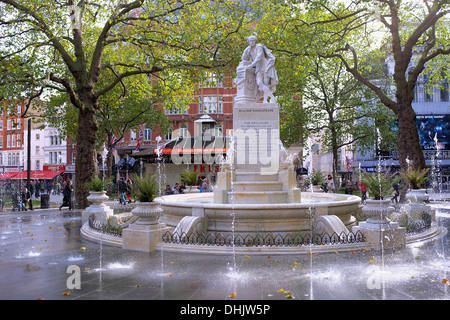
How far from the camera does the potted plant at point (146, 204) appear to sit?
8383 mm

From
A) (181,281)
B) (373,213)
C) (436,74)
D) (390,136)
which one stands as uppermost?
(436,74)

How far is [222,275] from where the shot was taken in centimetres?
620

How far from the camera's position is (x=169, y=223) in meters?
10.6

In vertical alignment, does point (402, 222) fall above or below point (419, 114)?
below

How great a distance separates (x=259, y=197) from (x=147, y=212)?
3958 millimetres

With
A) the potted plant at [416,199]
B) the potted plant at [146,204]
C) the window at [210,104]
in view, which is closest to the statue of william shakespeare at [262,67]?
the potted plant at [416,199]

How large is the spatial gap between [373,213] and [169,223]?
5.42 meters

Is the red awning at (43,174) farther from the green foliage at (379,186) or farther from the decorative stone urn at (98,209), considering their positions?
the green foliage at (379,186)

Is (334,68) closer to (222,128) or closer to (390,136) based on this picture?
(390,136)

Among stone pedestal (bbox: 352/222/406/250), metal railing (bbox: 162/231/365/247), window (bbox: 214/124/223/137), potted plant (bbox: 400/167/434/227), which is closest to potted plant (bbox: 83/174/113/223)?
metal railing (bbox: 162/231/365/247)

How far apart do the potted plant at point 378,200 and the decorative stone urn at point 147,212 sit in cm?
474

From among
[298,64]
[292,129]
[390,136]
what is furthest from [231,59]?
[390,136]

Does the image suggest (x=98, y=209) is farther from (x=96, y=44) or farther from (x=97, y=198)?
(x=96, y=44)

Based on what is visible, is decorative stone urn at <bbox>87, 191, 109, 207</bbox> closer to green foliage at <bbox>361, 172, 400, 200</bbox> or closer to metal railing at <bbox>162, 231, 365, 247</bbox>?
metal railing at <bbox>162, 231, 365, 247</bbox>
